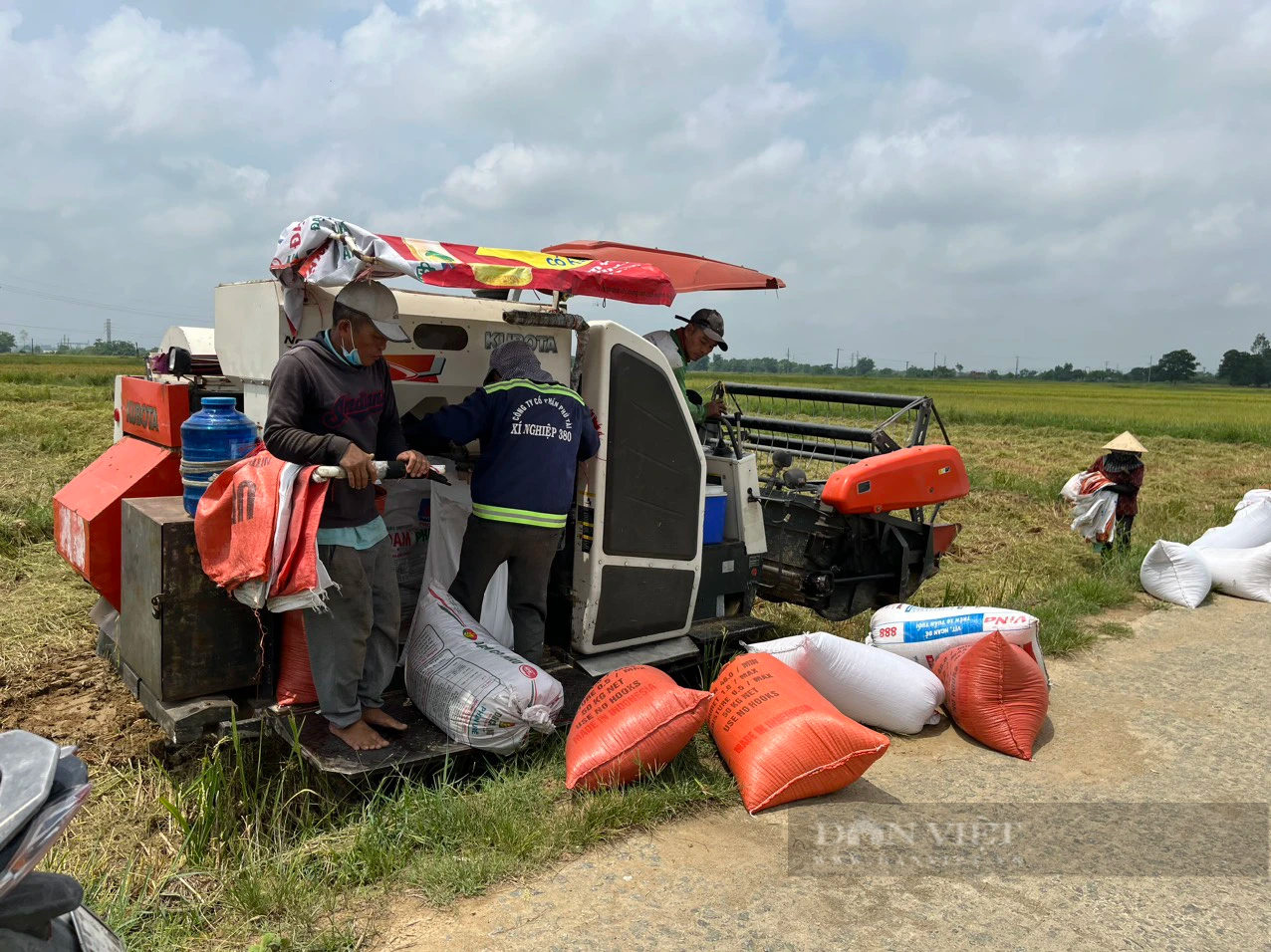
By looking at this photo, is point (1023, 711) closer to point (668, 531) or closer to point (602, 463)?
point (668, 531)

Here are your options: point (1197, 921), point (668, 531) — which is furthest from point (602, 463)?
point (1197, 921)

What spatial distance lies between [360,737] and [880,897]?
6.59 feet

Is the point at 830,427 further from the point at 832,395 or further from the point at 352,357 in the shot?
the point at 352,357

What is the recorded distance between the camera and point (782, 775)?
3.66 metres

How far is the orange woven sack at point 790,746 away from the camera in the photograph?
12.0ft

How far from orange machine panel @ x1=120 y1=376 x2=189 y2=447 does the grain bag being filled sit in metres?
3.70

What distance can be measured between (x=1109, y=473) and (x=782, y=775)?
21.1ft

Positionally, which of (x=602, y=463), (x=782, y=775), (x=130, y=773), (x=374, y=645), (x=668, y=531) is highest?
(x=602, y=463)

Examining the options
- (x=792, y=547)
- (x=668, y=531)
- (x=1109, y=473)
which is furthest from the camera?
(x=1109, y=473)

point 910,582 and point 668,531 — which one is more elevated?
point 668,531

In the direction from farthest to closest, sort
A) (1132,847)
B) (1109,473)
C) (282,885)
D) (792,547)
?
(1109,473), (792,547), (1132,847), (282,885)

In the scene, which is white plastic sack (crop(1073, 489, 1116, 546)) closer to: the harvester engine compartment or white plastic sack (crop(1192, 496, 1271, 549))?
white plastic sack (crop(1192, 496, 1271, 549))

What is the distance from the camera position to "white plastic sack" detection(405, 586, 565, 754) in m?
3.77

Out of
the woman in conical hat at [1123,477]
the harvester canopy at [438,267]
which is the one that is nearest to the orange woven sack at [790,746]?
the harvester canopy at [438,267]
